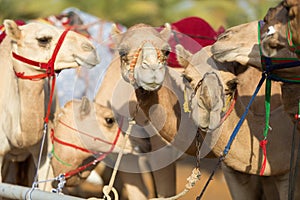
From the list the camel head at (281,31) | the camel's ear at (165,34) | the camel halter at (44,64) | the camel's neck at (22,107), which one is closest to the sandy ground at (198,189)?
the camel's neck at (22,107)

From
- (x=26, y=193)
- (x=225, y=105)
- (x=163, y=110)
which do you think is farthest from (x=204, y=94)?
(x=26, y=193)

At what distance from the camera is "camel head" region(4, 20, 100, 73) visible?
4762 mm

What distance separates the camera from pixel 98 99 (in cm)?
579

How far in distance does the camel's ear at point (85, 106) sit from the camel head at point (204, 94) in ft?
4.58

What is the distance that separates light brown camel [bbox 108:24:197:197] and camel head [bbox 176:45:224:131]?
7.0 inches

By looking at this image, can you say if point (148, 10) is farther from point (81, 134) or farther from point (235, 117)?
point (235, 117)

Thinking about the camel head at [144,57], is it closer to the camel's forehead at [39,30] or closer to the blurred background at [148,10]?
the camel's forehead at [39,30]

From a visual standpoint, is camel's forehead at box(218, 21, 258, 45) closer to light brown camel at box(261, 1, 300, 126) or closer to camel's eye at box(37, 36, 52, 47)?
light brown camel at box(261, 1, 300, 126)

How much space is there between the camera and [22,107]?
508 cm

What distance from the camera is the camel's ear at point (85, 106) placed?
532cm

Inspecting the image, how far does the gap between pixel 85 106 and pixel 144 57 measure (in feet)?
5.28

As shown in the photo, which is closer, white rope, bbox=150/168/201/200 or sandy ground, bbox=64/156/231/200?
white rope, bbox=150/168/201/200

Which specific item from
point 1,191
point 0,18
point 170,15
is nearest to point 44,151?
point 1,191

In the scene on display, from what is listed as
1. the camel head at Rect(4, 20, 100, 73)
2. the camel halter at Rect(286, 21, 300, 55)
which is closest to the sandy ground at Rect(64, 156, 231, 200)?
the camel head at Rect(4, 20, 100, 73)
